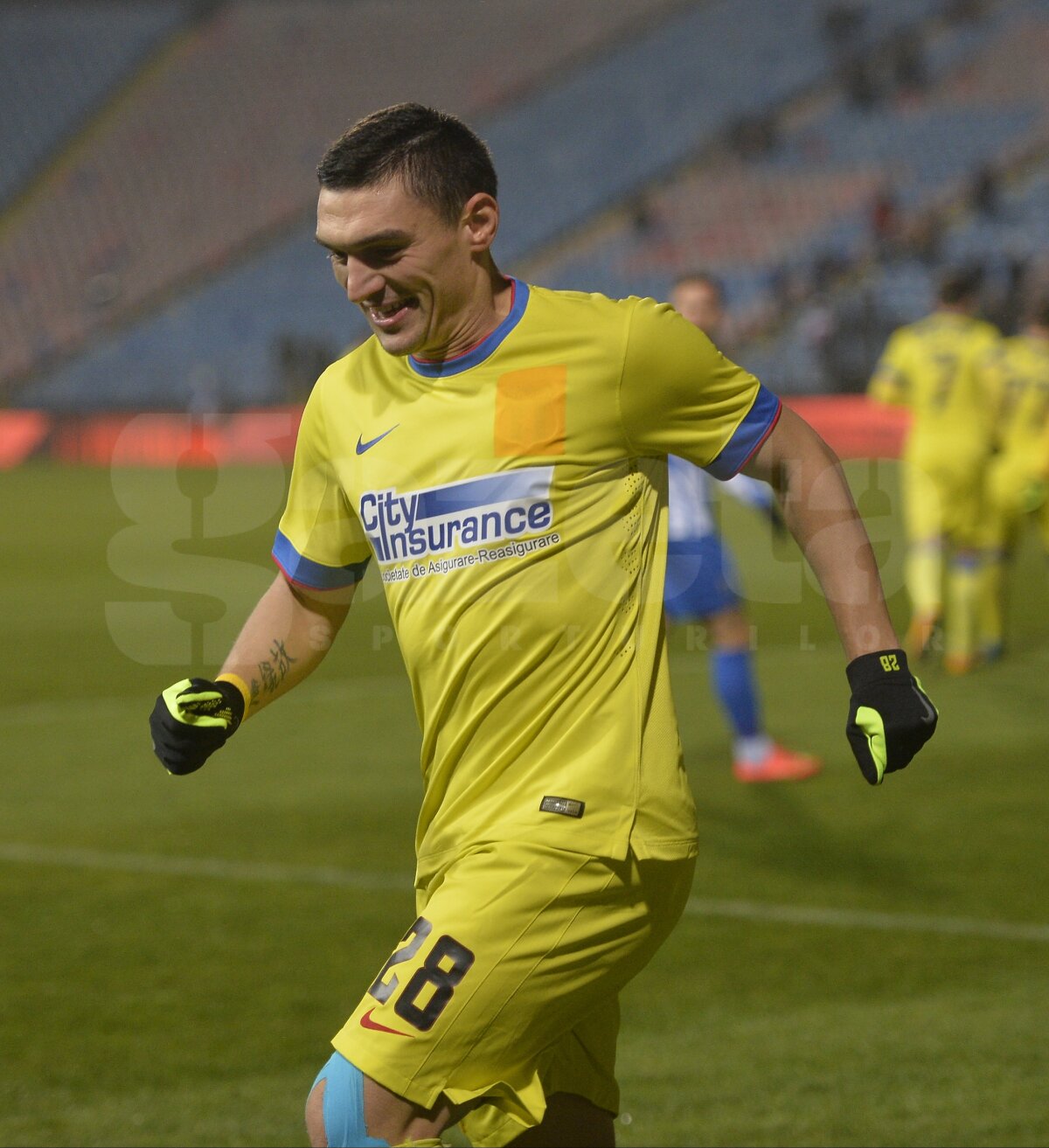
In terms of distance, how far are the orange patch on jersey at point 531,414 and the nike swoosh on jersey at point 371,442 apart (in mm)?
194

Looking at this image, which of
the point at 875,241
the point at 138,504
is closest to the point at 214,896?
the point at 138,504

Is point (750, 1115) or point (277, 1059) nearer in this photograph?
point (750, 1115)

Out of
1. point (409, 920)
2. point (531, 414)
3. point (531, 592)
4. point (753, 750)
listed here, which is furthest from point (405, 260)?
point (753, 750)

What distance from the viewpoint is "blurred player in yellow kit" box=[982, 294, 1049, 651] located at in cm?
1242

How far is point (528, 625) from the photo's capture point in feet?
9.86

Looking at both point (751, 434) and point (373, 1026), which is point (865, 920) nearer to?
point (751, 434)

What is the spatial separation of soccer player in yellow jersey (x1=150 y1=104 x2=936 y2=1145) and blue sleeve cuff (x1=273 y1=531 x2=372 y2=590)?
21 cm

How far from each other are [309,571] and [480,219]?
2.45ft

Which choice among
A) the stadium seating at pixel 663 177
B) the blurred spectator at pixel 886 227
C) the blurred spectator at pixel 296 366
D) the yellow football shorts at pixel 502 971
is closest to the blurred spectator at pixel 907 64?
the stadium seating at pixel 663 177

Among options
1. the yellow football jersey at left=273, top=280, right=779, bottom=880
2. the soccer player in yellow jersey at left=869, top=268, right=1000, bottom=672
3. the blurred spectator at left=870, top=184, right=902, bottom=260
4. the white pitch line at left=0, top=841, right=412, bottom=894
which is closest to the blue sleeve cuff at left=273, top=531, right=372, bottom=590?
the yellow football jersey at left=273, top=280, right=779, bottom=880

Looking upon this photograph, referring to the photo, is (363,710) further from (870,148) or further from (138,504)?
(870,148)

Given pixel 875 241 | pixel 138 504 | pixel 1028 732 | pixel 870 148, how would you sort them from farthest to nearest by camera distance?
pixel 870 148
pixel 875 241
pixel 138 504
pixel 1028 732

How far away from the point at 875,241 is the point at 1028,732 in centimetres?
2482

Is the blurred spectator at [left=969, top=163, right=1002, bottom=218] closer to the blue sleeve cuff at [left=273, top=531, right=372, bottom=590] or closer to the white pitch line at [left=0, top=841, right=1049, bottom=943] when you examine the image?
the white pitch line at [left=0, top=841, right=1049, bottom=943]
